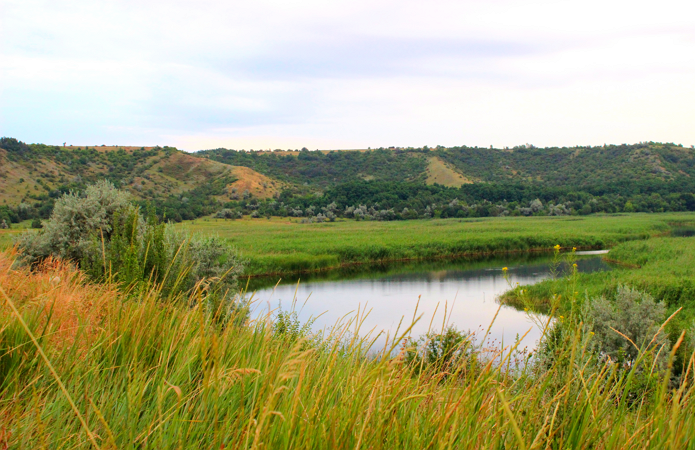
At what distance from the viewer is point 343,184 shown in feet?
234

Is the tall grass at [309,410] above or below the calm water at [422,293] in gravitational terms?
above

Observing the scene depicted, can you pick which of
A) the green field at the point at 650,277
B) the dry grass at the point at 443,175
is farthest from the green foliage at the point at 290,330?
the dry grass at the point at 443,175

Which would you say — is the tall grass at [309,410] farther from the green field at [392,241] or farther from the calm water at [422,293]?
the green field at [392,241]

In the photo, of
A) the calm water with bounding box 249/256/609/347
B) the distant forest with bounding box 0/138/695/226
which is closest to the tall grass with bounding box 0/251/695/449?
the calm water with bounding box 249/256/609/347

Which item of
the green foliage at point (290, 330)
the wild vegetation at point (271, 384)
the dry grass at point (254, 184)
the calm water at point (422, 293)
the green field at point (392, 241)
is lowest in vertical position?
the calm water at point (422, 293)

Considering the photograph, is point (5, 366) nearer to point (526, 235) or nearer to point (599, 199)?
point (526, 235)

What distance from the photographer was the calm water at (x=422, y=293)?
16500 millimetres

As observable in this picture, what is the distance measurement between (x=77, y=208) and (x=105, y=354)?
1044cm

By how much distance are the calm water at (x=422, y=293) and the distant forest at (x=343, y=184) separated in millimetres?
20053

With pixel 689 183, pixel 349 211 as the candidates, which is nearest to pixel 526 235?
pixel 349 211

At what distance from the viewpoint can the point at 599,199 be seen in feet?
228

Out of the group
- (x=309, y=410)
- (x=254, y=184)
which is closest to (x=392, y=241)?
(x=309, y=410)

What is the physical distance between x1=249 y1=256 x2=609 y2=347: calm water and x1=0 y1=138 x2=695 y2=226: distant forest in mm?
20053

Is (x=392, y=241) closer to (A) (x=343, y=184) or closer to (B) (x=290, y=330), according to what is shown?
(B) (x=290, y=330)
